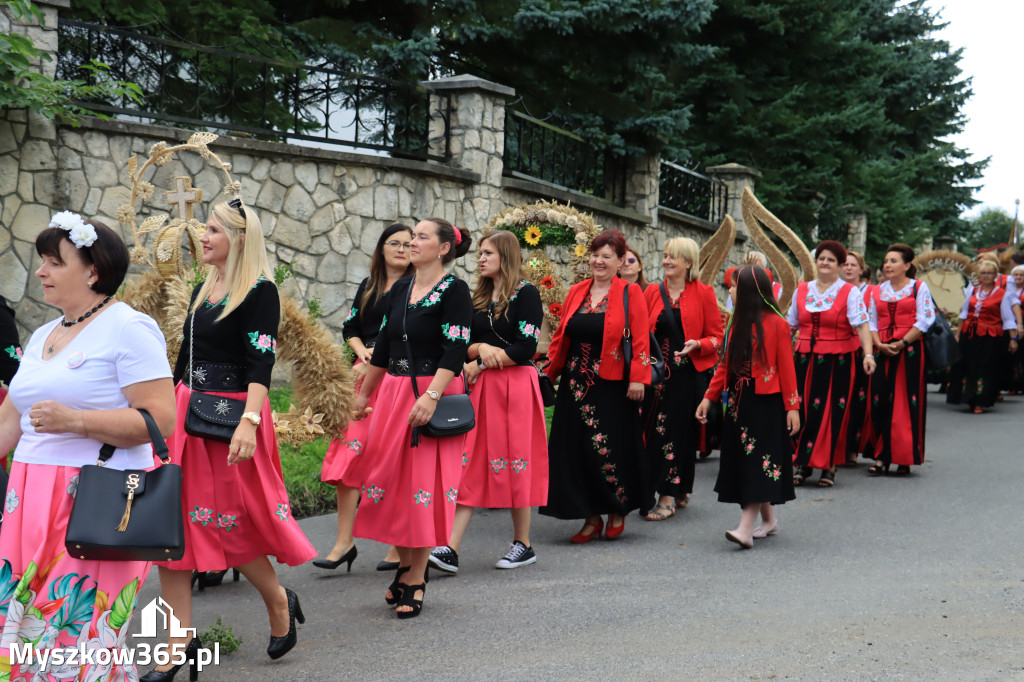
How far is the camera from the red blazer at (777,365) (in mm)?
7148

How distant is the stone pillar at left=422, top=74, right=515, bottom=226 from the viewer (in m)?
12.4

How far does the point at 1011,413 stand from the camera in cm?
1507

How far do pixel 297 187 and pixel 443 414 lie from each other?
251 inches

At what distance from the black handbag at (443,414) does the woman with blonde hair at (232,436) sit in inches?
40.0

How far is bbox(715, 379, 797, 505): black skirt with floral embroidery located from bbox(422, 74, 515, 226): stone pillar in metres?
5.92

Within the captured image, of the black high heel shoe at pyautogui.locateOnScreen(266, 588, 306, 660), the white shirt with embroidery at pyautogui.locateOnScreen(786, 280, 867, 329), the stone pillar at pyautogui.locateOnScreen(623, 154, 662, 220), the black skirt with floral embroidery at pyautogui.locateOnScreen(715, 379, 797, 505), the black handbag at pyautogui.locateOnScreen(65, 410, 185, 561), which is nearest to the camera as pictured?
the black handbag at pyautogui.locateOnScreen(65, 410, 185, 561)

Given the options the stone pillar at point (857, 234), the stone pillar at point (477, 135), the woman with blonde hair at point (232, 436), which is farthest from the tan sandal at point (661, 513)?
the stone pillar at point (857, 234)

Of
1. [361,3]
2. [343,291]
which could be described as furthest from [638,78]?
[343,291]

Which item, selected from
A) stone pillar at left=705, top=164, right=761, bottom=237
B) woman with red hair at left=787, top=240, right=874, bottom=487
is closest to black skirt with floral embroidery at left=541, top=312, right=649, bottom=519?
woman with red hair at left=787, top=240, right=874, bottom=487

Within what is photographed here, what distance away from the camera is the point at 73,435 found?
3.41 m

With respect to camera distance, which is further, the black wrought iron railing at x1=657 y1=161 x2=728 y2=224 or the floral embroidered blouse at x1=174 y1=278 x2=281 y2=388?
the black wrought iron railing at x1=657 y1=161 x2=728 y2=224

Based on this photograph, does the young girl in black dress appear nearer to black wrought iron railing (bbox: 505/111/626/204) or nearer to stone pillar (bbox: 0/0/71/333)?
stone pillar (bbox: 0/0/71/333)

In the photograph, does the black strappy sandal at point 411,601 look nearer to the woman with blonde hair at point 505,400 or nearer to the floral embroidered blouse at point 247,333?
the woman with blonde hair at point 505,400

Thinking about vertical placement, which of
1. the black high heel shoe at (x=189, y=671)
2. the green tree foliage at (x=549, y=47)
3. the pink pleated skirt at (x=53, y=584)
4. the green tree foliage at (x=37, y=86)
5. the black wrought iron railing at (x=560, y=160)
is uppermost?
the green tree foliage at (x=549, y=47)
